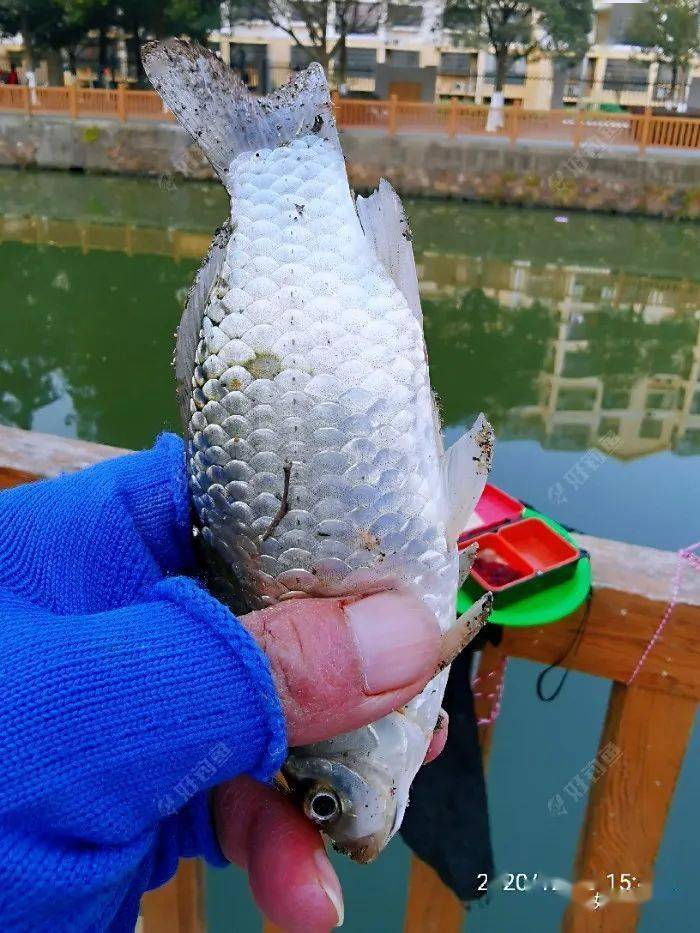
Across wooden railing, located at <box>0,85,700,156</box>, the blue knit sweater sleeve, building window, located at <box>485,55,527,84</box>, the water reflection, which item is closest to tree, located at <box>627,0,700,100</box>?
building window, located at <box>485,55,527,84</box>

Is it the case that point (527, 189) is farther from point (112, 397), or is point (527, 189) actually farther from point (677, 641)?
point (677, 641)

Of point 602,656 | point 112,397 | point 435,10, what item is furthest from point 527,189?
point 602,656

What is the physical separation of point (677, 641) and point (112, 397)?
4.97m

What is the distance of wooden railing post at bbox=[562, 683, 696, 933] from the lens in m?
1.41

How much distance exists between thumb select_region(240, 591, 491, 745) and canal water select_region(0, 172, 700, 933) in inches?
23.8

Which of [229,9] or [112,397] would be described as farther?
[229,9]

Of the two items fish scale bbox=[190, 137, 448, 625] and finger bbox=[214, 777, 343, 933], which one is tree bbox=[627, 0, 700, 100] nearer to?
fish scale bbox=[190, 137, 448, 625]

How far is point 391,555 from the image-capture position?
3.54ft

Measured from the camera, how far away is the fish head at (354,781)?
109cm

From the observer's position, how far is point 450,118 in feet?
45.4

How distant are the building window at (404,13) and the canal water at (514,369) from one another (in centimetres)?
1204

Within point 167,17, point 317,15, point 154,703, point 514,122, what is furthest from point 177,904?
point 317,15

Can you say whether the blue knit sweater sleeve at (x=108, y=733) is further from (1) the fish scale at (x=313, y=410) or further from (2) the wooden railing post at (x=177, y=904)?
(2) the wooden railing post at (x=177, y=904)

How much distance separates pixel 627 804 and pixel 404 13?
83.1 feet
